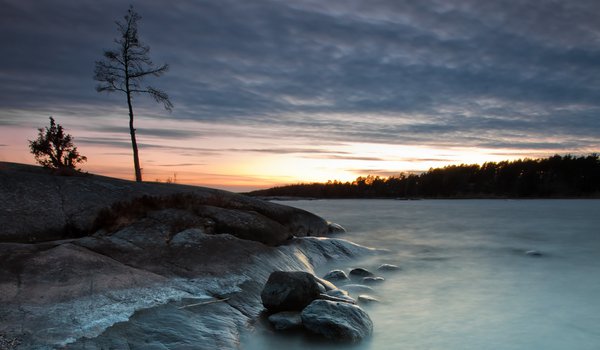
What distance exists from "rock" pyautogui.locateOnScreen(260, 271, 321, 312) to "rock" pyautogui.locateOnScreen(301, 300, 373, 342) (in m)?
0.49

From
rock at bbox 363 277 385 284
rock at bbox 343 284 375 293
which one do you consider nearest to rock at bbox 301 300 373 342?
rock at bbox 343 284 375 293

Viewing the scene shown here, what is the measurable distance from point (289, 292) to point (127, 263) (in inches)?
122

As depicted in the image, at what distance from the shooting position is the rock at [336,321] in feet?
18.8

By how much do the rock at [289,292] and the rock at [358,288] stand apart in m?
2.26

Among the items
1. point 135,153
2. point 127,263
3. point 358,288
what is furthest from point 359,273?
point 135,153

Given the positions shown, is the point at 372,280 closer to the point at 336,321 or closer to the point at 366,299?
the point at 366,299

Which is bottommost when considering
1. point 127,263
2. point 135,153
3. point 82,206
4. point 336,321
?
point 336,321

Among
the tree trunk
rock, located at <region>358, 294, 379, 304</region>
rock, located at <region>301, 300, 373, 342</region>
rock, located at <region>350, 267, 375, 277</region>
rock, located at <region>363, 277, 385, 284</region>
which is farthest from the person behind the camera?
the tree trunk

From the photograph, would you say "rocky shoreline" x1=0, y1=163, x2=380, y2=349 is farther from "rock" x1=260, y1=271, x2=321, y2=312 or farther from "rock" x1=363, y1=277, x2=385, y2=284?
"rock" x1=363, y1=277, x2=385, y2=284

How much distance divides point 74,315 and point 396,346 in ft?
15.1

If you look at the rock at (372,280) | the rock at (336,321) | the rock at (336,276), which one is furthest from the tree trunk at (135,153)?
the rock at (336,321)

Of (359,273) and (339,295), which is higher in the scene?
(339,295)

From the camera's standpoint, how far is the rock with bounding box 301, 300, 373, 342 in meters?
5.73

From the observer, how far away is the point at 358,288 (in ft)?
29.6
